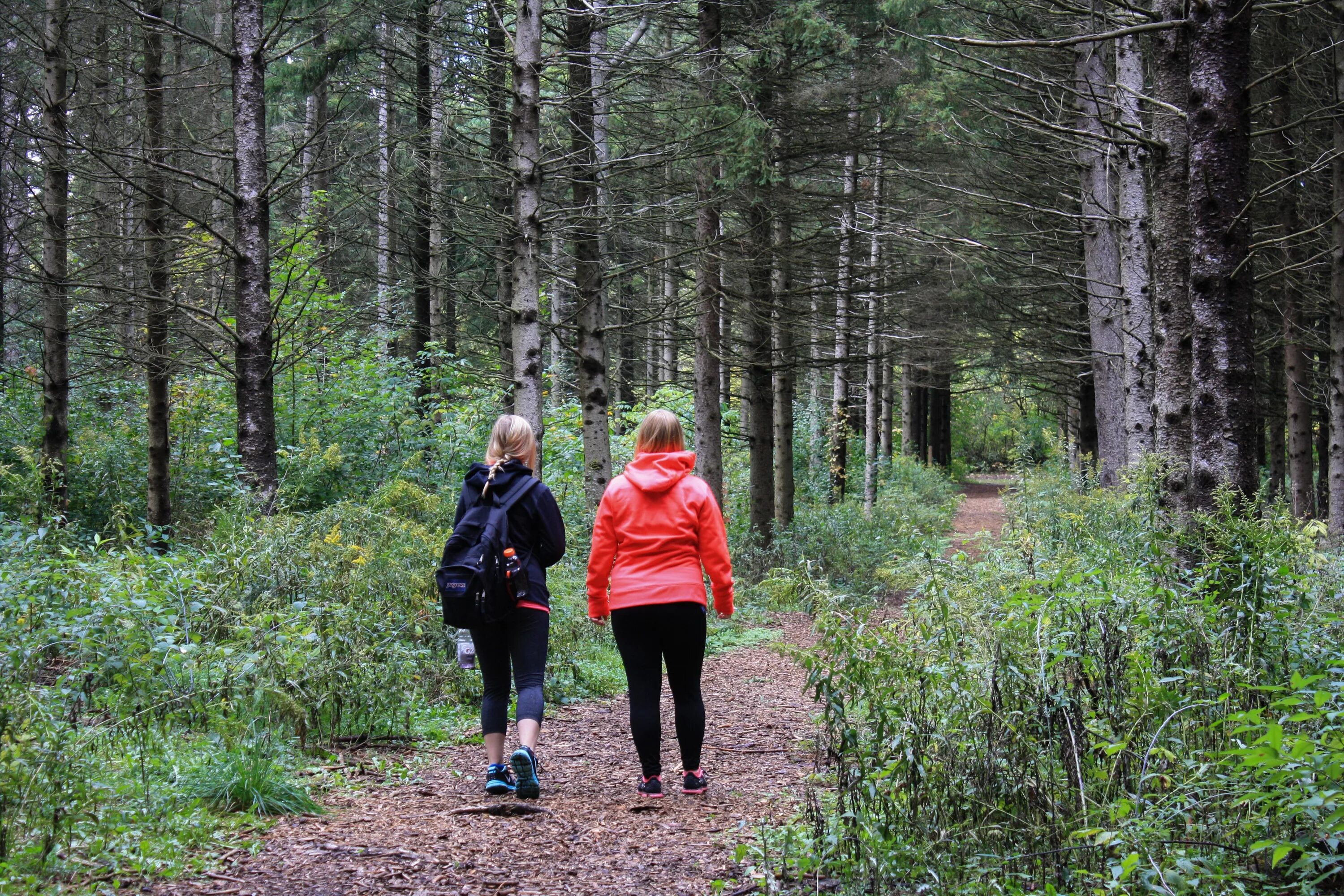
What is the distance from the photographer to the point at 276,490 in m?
7.83

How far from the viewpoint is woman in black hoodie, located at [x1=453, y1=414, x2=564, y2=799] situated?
15.6ft

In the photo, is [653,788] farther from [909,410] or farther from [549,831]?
[909,410]

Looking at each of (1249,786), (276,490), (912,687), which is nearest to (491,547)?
(912,687)

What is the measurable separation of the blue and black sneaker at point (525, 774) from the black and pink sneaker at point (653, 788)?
0.55 metres

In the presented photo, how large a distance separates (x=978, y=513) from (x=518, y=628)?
79.1 ft

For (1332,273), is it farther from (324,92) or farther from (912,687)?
(324,92)

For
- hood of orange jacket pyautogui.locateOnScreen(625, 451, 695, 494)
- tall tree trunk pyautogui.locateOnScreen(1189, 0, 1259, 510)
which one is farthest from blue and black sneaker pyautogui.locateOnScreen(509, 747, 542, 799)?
tall tree trunk pyautogui.locateOnScreen(1189, 0, 1259, 510)

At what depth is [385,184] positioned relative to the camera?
11.0 m

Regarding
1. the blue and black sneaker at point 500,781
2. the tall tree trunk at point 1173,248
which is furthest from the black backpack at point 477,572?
the tall tree trunk at point 1173,248

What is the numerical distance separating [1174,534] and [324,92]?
56.5ft

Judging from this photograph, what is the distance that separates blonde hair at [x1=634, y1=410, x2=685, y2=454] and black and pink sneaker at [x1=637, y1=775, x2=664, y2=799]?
1.69 meters

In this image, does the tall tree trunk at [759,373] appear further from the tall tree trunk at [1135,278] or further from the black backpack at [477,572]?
the black backpack at [477,572]

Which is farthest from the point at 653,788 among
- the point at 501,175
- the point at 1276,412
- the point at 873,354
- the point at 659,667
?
the point at 1276,412

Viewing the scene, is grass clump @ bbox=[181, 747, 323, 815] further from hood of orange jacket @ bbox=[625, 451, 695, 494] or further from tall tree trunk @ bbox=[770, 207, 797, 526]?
tall tree trunk @ bbox=[770, 207, 797, 526]
